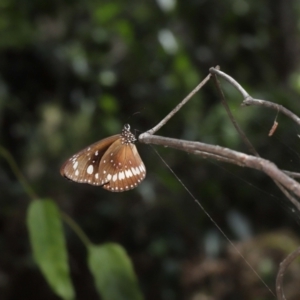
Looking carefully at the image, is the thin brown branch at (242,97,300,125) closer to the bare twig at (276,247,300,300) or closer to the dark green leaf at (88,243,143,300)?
the bare twig at (276,247,300,300)

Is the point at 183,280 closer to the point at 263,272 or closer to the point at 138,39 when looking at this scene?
the point at 263,272

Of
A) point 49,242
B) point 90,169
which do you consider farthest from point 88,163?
point 49,242

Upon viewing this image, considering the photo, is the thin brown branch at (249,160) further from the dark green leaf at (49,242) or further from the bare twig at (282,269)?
the dark green leaf at (49,242)

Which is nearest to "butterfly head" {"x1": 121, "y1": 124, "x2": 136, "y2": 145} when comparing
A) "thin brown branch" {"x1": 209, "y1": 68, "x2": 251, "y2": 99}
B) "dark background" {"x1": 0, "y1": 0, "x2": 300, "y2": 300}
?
"thin brown branch" {"x1": 209, "y1": 68, "x2": 251, "y2": 99}

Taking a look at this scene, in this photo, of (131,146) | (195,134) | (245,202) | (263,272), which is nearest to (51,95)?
(195,134)

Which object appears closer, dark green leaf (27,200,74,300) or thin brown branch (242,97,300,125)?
thin brown branch (242,97,300,125)

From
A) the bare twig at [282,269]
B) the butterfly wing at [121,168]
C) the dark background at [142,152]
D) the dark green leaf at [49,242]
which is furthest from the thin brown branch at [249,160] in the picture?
the dark background at [142,152]
